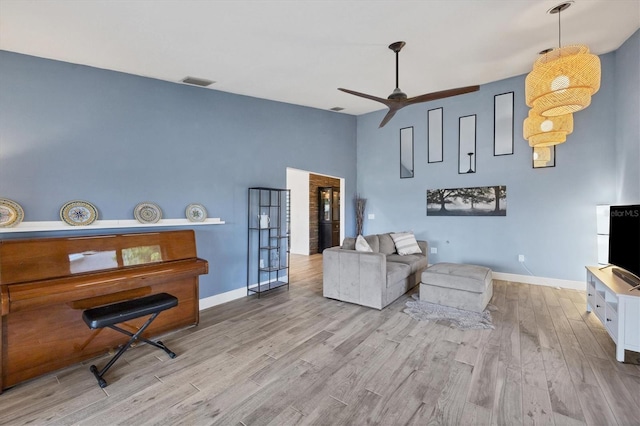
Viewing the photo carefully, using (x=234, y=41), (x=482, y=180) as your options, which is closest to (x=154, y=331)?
(x=234, y=41)

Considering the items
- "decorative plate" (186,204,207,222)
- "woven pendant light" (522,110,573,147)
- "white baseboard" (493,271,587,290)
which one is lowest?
"white baseboard" (493,271,587,290)

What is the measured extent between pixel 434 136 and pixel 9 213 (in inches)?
246

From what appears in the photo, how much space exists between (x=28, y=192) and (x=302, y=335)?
2992mm

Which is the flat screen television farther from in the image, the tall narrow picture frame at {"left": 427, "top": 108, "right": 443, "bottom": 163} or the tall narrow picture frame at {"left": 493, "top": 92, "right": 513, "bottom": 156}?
the tall narrow picture frame at {"left": 427, "top": 108, "right": 443, "bottom": 163}

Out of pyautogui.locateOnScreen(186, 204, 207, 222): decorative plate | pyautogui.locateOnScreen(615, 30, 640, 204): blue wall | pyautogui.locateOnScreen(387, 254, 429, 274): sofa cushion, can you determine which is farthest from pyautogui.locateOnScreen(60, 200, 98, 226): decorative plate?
pyautogui.locateOnScreen(615, 30, 640, 204): blue wall

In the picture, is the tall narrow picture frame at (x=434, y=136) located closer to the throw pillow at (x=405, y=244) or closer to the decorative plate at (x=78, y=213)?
the throw pillow at (x=405, y=244)

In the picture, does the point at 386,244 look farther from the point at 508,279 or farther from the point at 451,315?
the point at 508,279

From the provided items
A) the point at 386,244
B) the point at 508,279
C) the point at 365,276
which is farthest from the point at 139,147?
the point at 508,279

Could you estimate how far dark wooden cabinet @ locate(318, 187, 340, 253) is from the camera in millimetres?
8164

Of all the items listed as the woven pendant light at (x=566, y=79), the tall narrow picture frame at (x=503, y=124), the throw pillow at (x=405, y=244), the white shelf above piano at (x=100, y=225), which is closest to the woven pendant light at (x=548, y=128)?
the woven pendant light at (x=566, y=79)

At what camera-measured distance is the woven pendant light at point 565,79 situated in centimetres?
254

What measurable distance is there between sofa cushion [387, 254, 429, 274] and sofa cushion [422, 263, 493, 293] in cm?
56

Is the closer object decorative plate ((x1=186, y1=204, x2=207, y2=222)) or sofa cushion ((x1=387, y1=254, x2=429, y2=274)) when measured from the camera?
decorative plate ((x1=186, y1=204, x2=207, y2=222))

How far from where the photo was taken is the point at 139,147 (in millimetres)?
3332
